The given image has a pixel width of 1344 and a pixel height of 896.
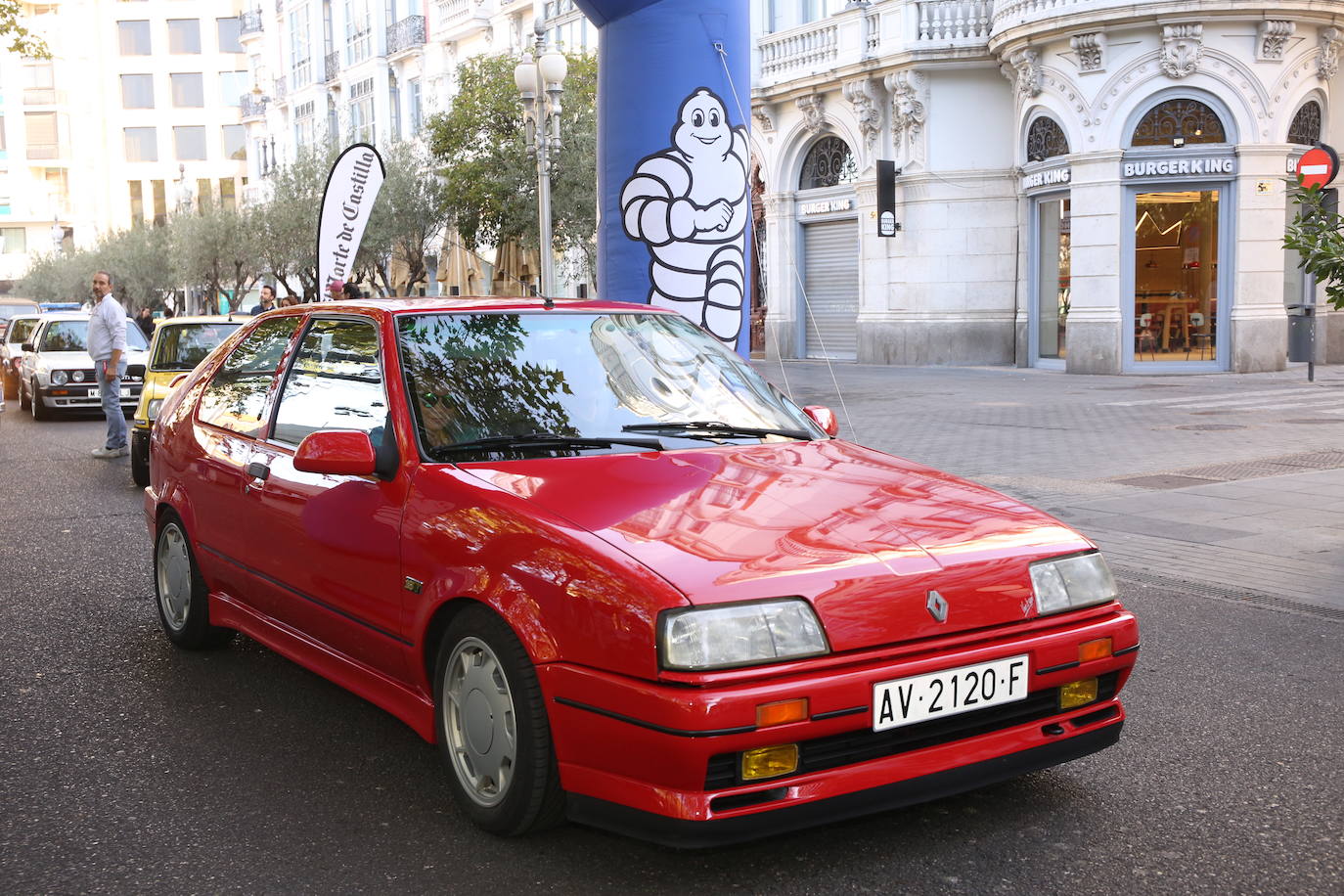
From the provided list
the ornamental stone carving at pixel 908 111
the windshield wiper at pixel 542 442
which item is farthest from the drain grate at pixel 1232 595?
the ornamental stone carving at pixel 908 111

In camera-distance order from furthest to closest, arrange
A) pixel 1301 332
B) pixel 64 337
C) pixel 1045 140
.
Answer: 1. pixel 1045 140
2. pixel 1301 332
3. pixel 64 337

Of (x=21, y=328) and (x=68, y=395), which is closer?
(x=68, y=395)

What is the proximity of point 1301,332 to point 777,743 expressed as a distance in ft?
69.6

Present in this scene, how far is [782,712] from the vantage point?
3113 mm

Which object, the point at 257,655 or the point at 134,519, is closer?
the point at 257,655

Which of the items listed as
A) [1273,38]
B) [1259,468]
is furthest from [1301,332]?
[1259,468]

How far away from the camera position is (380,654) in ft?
13.3

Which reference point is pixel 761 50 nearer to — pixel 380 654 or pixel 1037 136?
Result: pixel 1037 136

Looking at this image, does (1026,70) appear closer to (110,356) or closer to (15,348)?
(110,356)

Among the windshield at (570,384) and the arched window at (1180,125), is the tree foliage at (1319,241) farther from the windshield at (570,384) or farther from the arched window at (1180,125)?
the arched window at (1180,125)

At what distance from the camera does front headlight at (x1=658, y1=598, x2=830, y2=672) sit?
122 inches

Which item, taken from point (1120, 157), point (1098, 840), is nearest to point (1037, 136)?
point (1120, 157)

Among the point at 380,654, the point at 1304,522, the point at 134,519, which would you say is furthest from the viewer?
the point at 134,519

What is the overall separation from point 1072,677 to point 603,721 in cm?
125
